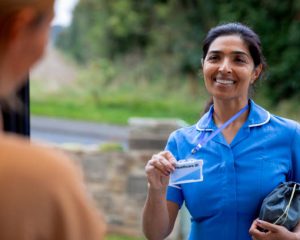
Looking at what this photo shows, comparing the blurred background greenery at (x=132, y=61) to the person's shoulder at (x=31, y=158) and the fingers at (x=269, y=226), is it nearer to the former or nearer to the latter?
the fingers at (x=269, y=226)

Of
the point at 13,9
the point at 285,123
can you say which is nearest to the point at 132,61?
the point at 285,123

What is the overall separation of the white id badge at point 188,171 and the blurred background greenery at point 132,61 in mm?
5436

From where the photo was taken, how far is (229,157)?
141cm

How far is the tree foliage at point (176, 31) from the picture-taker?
5965mm

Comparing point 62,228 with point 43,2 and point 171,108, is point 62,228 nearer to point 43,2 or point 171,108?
point 43,2

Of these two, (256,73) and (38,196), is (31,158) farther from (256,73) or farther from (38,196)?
(256,73)

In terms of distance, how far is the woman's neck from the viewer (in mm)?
1464

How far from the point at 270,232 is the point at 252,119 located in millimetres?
309

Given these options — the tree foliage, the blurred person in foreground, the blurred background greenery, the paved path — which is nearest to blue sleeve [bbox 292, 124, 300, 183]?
the blurred person in foreground

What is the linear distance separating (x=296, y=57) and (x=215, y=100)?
4795mm

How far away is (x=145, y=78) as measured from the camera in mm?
8555

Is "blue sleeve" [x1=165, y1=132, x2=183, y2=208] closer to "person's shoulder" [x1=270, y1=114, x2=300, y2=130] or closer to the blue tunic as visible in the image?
the blue tunic

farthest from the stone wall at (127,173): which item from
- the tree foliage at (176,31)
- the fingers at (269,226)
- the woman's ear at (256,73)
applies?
the fingers at (269,226)

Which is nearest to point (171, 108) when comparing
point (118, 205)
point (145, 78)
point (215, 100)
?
point (145, 78)
